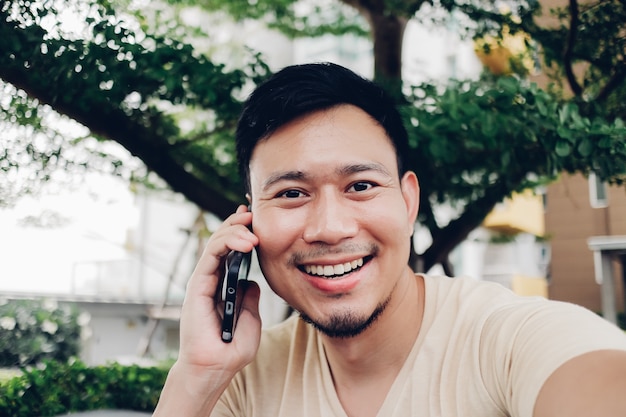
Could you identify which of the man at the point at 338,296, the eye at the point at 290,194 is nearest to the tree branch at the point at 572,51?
the man at the point at 338,296

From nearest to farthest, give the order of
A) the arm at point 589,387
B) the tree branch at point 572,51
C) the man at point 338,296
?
1. the arm at point 589,387
2. the man at point 338,296
3. the tree branch at point 572,51

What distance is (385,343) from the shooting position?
55.8 inches

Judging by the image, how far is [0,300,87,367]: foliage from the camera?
2.13 metres

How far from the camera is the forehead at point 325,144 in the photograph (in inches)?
53.4

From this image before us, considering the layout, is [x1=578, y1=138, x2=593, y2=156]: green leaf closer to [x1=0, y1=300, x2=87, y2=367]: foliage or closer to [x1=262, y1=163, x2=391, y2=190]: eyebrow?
[x1=262, y1=163, x2=391, y2=190]: eyebrow

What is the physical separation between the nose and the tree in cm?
116

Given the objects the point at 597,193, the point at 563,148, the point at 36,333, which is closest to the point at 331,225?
the point at 563,148

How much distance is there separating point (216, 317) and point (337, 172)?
0.55 meters

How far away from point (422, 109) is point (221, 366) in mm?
1574

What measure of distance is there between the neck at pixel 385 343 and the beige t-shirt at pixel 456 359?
0.05m

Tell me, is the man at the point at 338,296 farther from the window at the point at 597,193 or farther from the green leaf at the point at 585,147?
the window at the point at 597,193

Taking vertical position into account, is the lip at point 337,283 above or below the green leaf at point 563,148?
below

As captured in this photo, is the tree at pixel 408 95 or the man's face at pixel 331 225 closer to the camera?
the man's face at pixel 331 225

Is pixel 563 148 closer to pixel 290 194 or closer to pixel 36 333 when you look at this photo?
pixel 290 194
